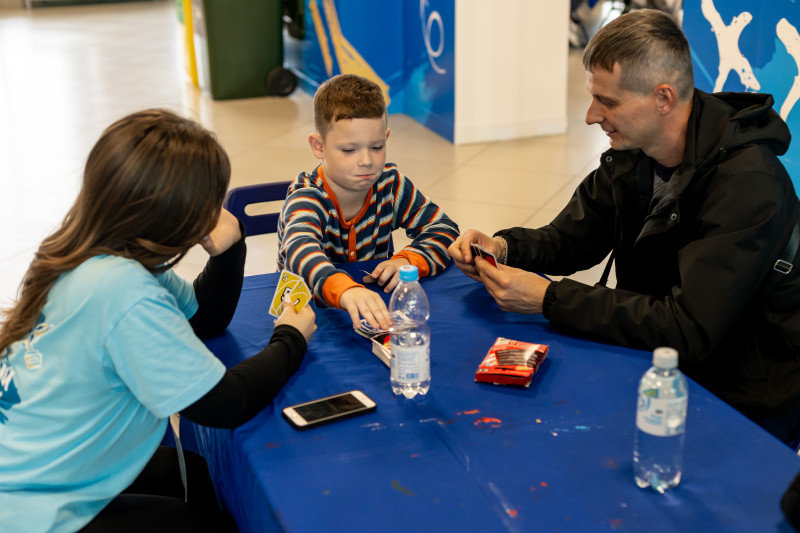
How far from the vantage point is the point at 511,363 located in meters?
1.87

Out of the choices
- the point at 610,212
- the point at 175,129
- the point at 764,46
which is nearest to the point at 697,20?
the point at 764,46

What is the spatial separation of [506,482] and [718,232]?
85 centimetres

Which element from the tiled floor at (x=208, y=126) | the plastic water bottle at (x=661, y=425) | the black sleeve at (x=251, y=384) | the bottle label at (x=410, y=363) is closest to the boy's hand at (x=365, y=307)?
the black sleeve at (x=251, y=384)

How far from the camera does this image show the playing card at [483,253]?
87.7 inches

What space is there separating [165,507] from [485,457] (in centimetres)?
68

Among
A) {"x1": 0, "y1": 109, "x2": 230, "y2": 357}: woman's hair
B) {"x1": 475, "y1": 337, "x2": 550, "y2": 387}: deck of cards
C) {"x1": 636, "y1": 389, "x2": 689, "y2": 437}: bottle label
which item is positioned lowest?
{"x1": 475, "y1": 337, "x2": 550, "y2": 387}: deck of cards

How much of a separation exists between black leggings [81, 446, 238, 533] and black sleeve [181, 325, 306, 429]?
23 centimetres

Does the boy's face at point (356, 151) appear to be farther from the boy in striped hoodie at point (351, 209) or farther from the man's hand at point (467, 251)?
the man's hand at point (467, 251)

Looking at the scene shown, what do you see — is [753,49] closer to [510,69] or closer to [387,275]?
[387,275]

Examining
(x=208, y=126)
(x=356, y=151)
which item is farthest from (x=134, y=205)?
(x=208, y=126)

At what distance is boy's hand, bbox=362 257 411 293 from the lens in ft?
7.72

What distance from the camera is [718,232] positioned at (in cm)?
200

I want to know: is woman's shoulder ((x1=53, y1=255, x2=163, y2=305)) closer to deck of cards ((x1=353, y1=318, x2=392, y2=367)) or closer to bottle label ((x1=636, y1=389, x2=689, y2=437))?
deck of cards ((x1=353, y1=318, x2=392, y2=367))

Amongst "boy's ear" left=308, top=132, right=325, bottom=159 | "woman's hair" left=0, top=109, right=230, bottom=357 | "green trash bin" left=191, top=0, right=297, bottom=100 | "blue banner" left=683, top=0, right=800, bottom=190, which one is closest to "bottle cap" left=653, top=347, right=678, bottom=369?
"woman's hair" left=0, top=109, right=230, bottom=357
